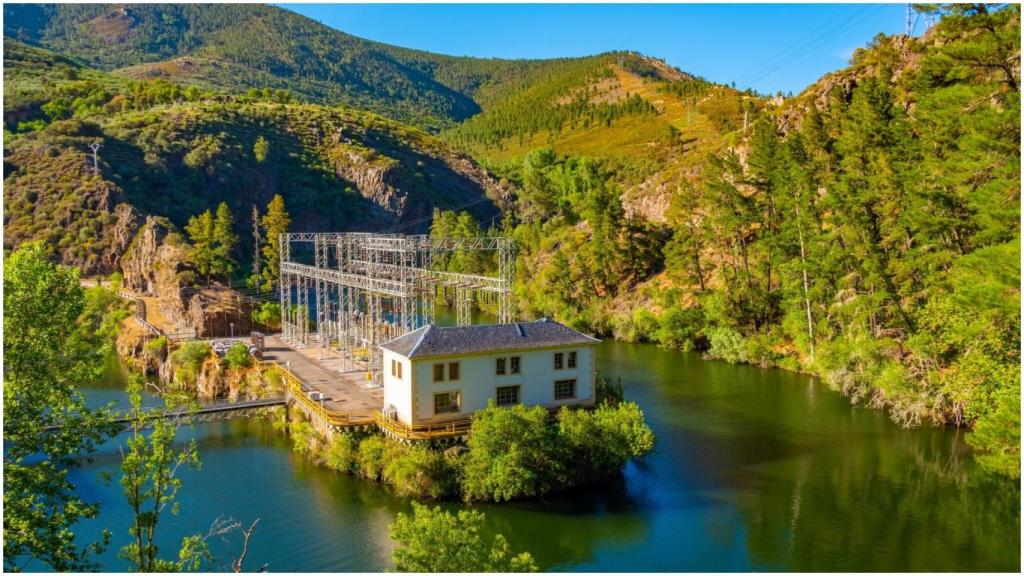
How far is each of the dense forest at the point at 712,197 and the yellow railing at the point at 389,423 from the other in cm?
1565

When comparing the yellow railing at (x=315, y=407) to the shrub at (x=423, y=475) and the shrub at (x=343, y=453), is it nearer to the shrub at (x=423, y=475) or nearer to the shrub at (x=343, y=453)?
the shrub at (x=343, y=453)

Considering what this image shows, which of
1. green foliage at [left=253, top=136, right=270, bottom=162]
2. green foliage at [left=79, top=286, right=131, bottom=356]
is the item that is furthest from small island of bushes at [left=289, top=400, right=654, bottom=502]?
green foliage at [left=253, top=136, right=270, bottom=162]

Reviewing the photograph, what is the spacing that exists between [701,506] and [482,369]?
28.2 feet

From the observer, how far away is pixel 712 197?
52.7m

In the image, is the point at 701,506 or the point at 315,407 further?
the point at 315,407

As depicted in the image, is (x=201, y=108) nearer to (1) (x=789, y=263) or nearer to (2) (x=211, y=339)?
(2) (x=211, y=339)

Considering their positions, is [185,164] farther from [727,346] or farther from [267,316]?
[727,346]

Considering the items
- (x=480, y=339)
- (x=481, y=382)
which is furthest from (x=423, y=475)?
(x=480, y=339)

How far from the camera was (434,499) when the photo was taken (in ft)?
85.0

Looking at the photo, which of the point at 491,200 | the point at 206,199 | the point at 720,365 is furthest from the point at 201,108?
the point at 720,365

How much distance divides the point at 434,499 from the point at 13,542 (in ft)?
45.2

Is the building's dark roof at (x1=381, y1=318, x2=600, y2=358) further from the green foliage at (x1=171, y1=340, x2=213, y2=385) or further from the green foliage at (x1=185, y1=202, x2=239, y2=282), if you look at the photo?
the green foliage at (x1=185, y1=202, x2=239, y2=282)

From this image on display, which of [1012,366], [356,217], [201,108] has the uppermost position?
[201,108]

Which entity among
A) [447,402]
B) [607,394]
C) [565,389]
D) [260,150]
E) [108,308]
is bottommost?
[607,394]
